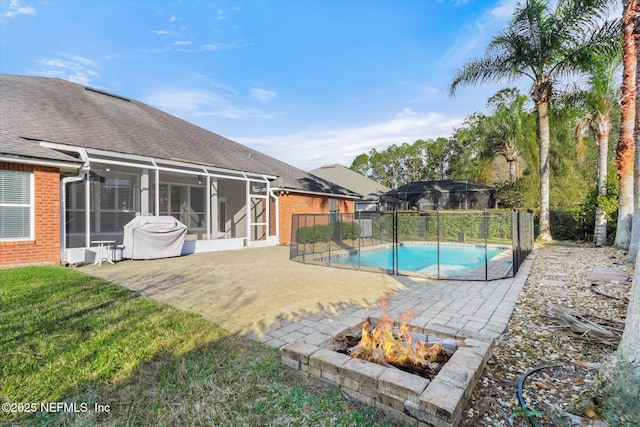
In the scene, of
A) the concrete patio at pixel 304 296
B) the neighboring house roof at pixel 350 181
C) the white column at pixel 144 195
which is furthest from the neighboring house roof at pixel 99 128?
the neighboring house roof at pixel 350 181

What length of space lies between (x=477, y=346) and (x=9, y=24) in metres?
15.4

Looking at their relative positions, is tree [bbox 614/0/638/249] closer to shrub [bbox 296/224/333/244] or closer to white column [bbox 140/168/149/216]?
shrub [bbox 296/224/333/244]

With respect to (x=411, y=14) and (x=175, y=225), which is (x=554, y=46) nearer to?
(x=411, y=14)

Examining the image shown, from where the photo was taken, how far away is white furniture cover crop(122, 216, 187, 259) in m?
9.23

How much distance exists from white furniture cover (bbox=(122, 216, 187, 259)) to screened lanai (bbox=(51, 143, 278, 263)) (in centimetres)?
68

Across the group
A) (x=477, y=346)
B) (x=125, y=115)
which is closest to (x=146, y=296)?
(x=477, y=346)

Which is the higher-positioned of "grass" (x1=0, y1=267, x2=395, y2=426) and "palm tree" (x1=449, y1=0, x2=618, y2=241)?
"palm tree" (x1=449, y1=0, x2=618, y2=241)

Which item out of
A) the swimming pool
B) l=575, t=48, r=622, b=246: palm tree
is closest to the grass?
the swimming pool

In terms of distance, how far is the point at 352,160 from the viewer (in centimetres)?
4956

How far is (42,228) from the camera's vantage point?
7930 millimetres

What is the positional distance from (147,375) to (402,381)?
2.12 meters

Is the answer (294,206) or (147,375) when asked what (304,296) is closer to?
(147,375)

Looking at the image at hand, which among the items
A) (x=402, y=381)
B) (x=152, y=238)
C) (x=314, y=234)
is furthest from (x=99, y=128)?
(x=402, y=381)

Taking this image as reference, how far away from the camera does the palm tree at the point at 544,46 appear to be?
1205 centimetres
